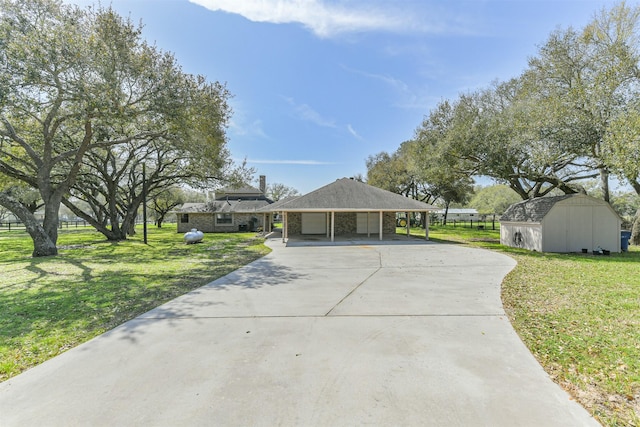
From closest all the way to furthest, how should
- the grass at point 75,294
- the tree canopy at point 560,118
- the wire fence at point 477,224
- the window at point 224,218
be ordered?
the grass at point 75,294, the tree canopy at point 560,118, the window at point 224,218, the wire fence at point 477,224

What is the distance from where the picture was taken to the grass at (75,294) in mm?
4138

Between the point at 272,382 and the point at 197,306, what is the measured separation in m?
3.17

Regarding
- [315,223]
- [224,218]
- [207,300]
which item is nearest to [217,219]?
[224,218]

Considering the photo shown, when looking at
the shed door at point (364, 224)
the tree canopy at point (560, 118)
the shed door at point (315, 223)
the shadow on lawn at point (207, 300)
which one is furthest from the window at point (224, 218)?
the shadow on lawn at point (207, 300)

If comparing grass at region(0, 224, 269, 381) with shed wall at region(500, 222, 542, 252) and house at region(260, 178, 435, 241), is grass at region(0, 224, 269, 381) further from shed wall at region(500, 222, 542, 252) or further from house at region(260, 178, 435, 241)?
shed wall at region(500, 222, 542, 252)

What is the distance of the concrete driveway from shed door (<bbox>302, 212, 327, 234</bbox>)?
Result: 1613 centimetres

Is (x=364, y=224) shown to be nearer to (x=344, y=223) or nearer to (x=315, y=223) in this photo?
(x=344, y=223)

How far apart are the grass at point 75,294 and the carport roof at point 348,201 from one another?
629 centimetres

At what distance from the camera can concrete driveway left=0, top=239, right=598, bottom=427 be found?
2.56 metres

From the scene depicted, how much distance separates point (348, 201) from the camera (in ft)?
60.1

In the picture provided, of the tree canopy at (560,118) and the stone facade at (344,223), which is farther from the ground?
the tree canopy at (560,118)

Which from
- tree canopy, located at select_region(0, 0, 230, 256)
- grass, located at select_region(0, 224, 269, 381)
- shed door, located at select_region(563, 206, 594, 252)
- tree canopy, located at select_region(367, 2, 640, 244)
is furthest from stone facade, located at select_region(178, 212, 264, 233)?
shed door, located at select_region(563, 206, 594, 252)

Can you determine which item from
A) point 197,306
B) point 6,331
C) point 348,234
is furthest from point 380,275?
point 348,234

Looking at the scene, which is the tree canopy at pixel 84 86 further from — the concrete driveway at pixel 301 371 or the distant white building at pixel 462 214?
the distant white building at pixel 462 214
